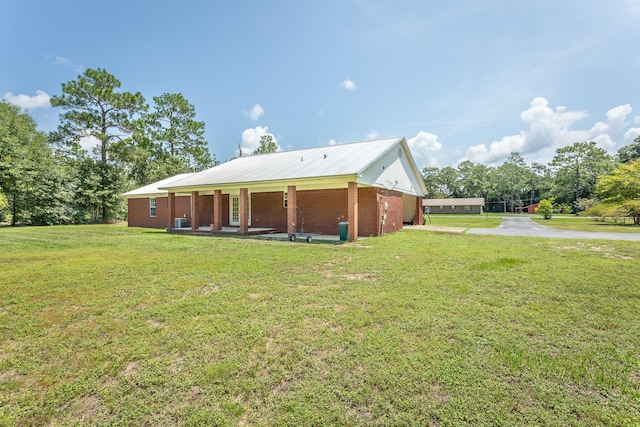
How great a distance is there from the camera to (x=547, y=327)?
3781mm

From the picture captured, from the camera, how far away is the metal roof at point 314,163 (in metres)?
12.9

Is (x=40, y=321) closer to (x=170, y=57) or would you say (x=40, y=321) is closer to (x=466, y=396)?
(x=466, y=396)

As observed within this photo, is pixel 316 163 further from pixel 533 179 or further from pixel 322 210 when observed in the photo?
pixel 533 179

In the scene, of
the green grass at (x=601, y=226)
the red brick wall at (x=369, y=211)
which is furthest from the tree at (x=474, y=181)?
the red brick wall at (x=369, y=211)

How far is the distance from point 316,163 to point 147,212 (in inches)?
645

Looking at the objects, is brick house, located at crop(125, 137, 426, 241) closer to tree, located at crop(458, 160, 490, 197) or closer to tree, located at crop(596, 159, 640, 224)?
tree, located at crop(596, 159, 640, 224)

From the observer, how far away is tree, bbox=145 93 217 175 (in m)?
39.0

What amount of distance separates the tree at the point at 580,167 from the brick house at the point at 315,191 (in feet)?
182

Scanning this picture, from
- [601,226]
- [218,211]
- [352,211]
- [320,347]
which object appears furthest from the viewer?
[601,226]

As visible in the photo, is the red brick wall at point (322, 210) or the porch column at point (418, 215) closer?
the red brick wall at point (322, 210)

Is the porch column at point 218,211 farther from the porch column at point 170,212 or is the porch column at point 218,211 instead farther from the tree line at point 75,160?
the tree line at point 75,160

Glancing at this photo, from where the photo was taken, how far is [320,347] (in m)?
3.29

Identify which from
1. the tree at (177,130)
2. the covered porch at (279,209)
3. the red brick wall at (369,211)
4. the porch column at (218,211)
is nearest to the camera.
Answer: the red brick wall at (369,211)

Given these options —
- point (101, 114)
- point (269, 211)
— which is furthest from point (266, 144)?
point (269, 211)
